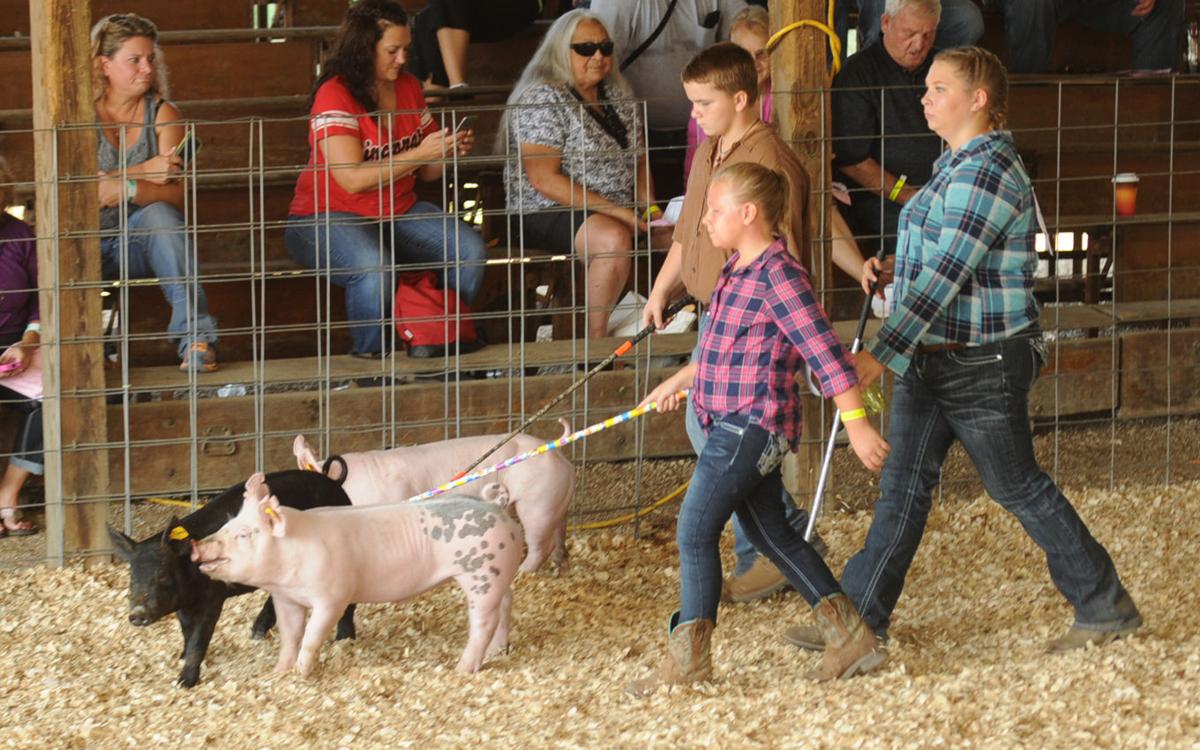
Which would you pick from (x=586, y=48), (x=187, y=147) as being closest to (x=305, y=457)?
(x=187, y=147)

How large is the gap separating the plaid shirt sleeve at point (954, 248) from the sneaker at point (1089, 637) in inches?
37.8

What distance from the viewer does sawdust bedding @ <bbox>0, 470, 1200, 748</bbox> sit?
3895 millimetres

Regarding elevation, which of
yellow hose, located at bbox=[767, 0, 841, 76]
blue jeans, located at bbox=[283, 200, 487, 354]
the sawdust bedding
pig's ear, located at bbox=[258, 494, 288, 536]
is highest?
yellow hose, located at bbox=[767, 0, 841, 76]

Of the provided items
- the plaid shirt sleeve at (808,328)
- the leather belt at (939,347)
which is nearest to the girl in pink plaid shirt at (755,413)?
the plaid shirt sleeve at (808,328)

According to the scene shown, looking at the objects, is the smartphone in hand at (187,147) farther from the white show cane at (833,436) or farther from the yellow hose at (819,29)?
the white show cane at (833,436)


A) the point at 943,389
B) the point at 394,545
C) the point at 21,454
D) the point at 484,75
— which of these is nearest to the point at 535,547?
the point at 394,545

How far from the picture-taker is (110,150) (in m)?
6.19

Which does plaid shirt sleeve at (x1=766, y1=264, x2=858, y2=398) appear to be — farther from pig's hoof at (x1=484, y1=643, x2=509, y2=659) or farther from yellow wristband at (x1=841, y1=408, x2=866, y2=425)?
pig's hoof at (x1=484, y1=643, x2=509, y2=659)

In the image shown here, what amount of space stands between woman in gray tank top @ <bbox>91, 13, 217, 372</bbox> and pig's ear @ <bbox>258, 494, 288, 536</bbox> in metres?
1.77

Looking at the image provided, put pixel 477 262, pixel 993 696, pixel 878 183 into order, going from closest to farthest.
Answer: pixel 993 696, pixel 477 262, pixel 878 183

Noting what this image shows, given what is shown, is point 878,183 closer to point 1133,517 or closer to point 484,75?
point 1133,517

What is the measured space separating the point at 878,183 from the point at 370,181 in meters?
2.11

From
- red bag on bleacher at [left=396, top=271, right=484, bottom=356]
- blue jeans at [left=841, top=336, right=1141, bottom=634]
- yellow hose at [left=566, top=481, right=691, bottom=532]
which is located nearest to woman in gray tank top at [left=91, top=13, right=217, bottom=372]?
red bag on bleacher at [left=396, top=271, right=484, bottom=356]

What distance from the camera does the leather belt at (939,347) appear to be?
4305 millimetres
